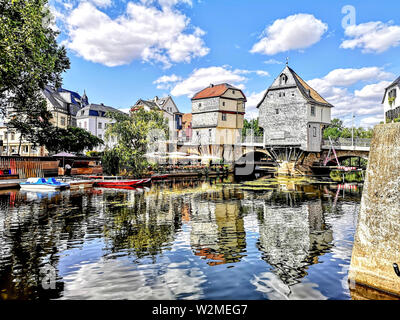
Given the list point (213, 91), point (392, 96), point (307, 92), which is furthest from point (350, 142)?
point (213, 91)

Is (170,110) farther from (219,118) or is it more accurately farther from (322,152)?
(322,152)

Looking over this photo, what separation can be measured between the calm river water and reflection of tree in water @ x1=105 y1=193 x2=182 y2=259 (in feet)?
0.14

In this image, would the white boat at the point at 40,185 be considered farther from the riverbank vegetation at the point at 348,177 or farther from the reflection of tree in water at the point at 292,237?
the riverbank vegetation at the point at 348,177

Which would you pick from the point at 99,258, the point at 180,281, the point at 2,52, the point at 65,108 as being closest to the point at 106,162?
the point at 2,52

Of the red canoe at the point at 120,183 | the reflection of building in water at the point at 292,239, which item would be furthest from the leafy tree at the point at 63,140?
the reflection of building in water at the point at 292,239

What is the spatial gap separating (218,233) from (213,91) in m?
50.2

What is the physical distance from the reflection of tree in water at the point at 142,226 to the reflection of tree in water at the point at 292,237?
3.90 metres

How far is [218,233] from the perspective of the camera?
38.2 feet

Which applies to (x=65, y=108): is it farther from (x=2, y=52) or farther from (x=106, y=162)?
(x=2, y=52)

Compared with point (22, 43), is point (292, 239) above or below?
below

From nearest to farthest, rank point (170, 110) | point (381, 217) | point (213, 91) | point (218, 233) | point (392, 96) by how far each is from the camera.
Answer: point (381, 217), point (218, 233), point (392, 96), point (213, 91), point (170, 110)

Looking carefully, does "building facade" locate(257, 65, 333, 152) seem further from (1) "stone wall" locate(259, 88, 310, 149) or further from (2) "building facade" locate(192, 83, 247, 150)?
(2) "building facade" locate(192, 83, 247, 150)

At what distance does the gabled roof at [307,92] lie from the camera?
44688 mm

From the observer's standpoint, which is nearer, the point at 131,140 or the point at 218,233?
the point at 218,233
